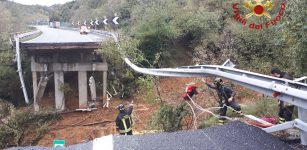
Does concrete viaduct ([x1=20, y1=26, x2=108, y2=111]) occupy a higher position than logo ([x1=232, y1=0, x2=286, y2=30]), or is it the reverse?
logo ([x1=232, y1=0, x2=286, y2=30])

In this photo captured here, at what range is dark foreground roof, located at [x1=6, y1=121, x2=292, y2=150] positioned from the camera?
5.01m

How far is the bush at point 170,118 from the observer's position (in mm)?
8891

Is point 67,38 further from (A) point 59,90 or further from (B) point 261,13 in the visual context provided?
(B) point 261,13

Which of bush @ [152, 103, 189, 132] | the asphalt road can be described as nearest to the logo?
bush @ [152, 103, 189, 132]

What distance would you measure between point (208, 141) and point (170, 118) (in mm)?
3808

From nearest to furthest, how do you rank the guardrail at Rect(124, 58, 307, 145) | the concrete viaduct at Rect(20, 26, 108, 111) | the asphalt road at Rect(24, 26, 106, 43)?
the guardrail at Rect(124, 58, 307, 145) → the concrete viaduct at Rect(20, 26, 108, 111) → the asphalt road at Rect(24, 26, 106, 43)

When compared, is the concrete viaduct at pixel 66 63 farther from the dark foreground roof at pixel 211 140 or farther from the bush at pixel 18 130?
the dark foreground roof at pixel 211 140

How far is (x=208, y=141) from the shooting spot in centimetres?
532

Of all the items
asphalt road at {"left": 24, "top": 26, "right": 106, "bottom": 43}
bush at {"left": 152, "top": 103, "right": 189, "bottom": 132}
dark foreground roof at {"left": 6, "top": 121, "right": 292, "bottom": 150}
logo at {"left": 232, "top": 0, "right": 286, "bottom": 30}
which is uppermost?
logo at {"left": 232, "top": 0, "right": 286, "bottom": 30}

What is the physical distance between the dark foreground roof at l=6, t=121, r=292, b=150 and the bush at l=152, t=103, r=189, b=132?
3.10 metres

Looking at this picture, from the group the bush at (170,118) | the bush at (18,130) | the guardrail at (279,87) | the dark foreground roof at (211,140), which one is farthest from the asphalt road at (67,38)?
the guardrail at (279,87)

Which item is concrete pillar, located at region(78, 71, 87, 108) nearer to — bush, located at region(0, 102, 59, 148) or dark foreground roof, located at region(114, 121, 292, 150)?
bush, located at region(0, 102, 59, 148)

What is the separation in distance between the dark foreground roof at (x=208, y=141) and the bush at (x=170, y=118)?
3.10 m

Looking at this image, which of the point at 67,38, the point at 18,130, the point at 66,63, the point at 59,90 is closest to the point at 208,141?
the point at 18,130
